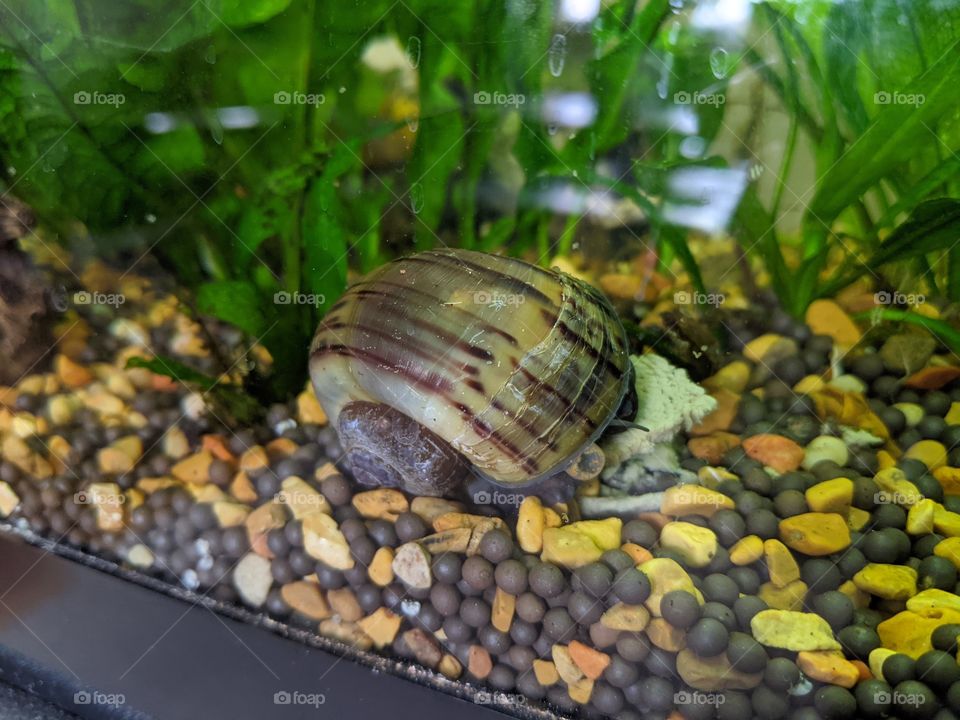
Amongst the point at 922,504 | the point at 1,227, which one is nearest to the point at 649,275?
the point at 922,504

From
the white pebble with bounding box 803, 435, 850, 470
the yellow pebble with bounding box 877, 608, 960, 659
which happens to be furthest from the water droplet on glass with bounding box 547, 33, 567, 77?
the yellow pebble with bounding box 877, 608, 960, 659

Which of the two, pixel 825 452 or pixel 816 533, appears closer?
pixel 816 533

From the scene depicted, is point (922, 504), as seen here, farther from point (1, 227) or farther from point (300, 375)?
point (1, 227)

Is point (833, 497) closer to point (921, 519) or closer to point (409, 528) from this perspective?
point (921, 519)

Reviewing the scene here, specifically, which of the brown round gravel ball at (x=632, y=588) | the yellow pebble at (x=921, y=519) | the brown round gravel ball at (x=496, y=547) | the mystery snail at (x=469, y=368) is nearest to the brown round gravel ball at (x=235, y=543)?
the mystery snail at (x=469, y=368)

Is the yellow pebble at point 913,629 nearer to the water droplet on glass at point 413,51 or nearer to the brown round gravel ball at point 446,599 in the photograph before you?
the brown round gravel ball at point 446,599

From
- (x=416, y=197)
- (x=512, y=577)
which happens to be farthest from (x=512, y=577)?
(x=416, y=197)
